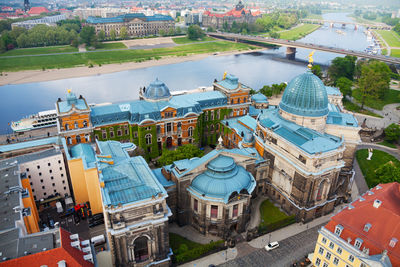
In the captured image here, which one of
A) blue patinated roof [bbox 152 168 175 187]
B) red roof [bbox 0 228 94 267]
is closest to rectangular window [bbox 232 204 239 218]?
blue patinated roof [bbox 152 168 175 187]

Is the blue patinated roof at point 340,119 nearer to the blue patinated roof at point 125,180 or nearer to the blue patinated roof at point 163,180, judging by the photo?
the blue patinated roof at point 163,180

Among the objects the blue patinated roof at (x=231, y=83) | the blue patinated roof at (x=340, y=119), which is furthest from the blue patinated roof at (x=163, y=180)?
the blue patinated roof at (x=231, y=83)

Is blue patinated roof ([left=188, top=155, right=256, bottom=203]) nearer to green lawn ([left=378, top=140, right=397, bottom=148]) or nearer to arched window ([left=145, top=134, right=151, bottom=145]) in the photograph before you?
arched window ([left=145, top=134, right=151, bottom=145])

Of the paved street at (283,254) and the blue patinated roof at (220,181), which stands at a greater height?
the blue patinated roof at (220,181)

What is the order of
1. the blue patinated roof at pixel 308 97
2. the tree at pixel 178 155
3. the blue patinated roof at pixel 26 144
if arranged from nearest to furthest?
1. the blue patinated roof at pixel 308 97
2. the blue patinated roof at pixel 26 144
3. the tree at pixel 178 155

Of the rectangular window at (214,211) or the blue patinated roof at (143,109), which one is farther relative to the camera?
the blue patinated roof at (143,109)

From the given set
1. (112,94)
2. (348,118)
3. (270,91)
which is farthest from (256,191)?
(112,94)

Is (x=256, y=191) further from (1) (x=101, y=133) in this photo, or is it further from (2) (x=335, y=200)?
(1) (x=101, y=133)
